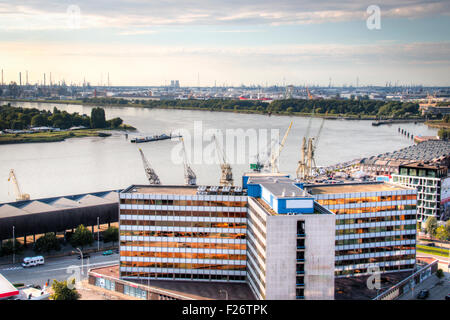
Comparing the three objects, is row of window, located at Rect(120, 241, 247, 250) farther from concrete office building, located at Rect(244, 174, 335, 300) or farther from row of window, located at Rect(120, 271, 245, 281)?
concrete office building, located at Rect(244, 174, 335, 300)

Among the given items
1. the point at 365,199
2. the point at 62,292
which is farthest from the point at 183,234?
the point at 365,199

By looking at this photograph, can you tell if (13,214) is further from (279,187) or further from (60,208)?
(279,187)

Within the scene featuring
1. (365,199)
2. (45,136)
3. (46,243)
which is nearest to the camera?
(365,199)

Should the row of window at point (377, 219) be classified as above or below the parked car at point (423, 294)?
above

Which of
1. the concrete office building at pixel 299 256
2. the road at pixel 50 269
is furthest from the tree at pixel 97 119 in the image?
the concrete office building at pixel 299 256

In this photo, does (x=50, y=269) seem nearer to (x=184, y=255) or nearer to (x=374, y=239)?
(x=184, y=255)

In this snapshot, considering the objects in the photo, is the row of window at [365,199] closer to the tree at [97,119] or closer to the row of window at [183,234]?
the row of window at [183,234]
